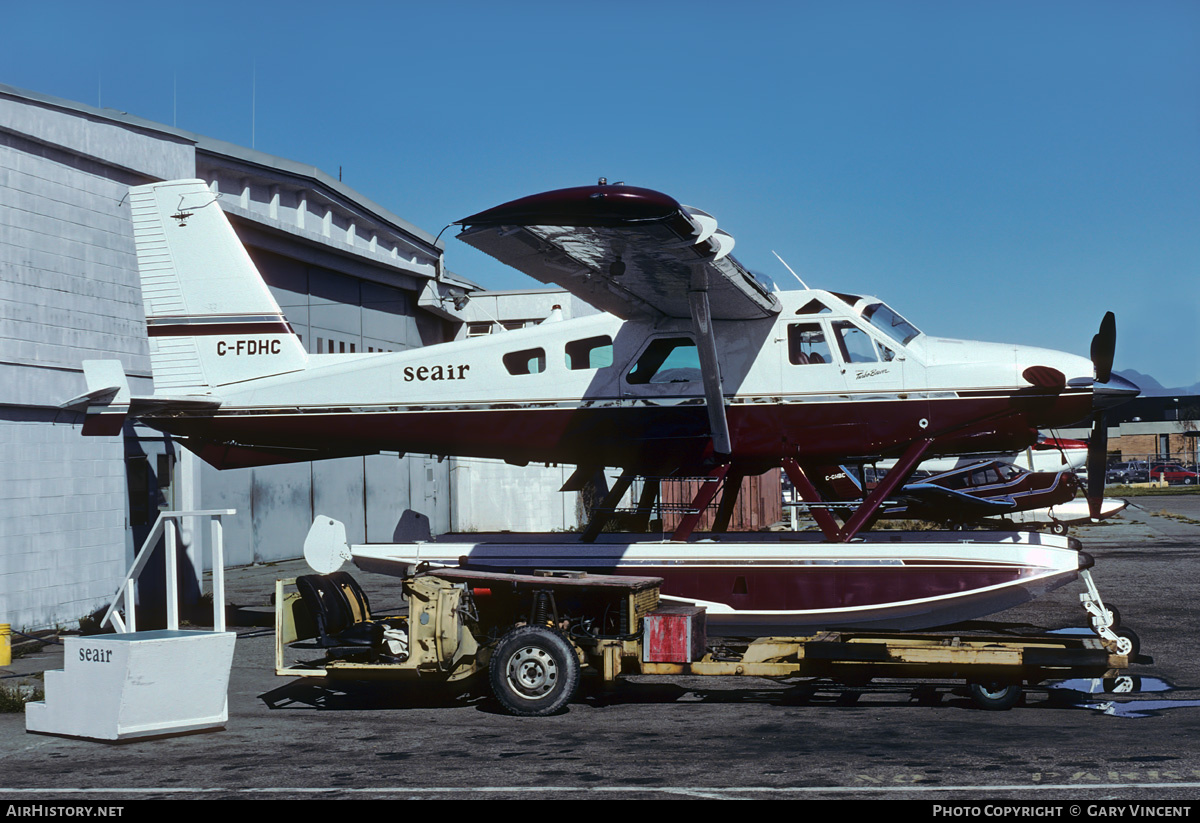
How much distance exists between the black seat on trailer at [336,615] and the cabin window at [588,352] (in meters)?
3.67

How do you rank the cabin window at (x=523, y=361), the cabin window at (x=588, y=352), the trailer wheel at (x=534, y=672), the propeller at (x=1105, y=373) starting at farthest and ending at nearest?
the cabin window at (x=523, y=361), the cabin window at (x=588, y=352), the propeller at (x=1105, y=373), the trailer wheel at (x=534, y=672)

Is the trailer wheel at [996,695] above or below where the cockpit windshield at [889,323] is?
below

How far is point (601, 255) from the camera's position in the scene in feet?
31.0

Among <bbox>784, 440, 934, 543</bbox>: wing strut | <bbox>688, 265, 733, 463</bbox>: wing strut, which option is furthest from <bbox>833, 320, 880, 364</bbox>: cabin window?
<bbox>688, 265, 733, 463</bbox>: wing strut

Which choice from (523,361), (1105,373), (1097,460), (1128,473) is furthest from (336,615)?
(1128,473)

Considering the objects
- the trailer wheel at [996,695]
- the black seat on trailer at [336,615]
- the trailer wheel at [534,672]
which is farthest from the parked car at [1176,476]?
the black seat on trailer at [336,615]

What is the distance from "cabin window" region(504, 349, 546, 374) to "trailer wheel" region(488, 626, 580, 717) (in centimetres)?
404

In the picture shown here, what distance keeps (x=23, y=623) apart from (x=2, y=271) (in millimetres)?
4329

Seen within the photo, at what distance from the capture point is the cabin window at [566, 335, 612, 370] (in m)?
11.7

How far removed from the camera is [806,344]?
1119 cm

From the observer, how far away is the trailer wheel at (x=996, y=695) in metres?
8.11

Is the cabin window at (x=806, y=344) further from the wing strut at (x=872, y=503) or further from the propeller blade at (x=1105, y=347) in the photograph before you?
the propeller blade at (x=1105, y=347)

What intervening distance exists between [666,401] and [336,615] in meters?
4.18

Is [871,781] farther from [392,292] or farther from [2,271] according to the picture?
[392,292]
